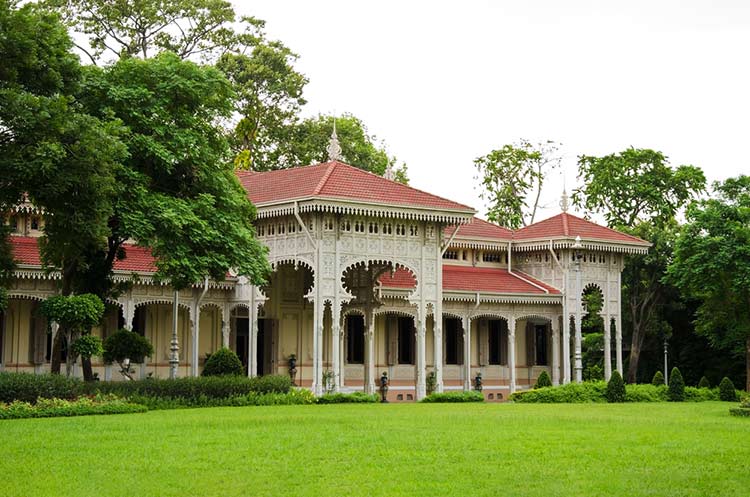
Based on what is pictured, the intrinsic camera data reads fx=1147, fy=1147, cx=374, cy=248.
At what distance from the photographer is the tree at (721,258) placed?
131 feet

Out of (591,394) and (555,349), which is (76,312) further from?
(555,349)

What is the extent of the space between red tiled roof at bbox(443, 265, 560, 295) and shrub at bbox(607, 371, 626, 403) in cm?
636

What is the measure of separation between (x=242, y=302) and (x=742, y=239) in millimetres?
17557

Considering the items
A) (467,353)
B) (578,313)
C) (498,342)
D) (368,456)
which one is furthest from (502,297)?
(368,456)

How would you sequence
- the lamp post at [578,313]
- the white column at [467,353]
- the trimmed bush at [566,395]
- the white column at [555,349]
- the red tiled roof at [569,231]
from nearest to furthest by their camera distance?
the trimmed bush at [566,395] → the lamp post at [578,313] → the white column at [467,353] → the red tiled roof at [569,231] → the white column at [555,349]

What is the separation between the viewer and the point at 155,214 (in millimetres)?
27500

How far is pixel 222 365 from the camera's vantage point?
104 ft

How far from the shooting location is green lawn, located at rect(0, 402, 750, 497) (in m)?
14.4

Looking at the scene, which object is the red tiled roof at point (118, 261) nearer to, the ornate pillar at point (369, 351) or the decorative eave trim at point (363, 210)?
the decorative eave trim at point (363, 210)

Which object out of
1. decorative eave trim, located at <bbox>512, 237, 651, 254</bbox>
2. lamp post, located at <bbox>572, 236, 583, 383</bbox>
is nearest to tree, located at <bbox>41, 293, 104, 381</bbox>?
lamp post, located at <bbox>572, 236, 583, 383</bbox>

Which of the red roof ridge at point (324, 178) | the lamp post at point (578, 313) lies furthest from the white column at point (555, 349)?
the red roof ridge at point (324, 178)

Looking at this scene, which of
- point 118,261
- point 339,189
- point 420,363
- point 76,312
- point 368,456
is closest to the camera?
point 368,456

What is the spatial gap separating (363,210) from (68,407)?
11981 mm

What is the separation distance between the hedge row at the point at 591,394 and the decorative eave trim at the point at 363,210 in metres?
5.86
